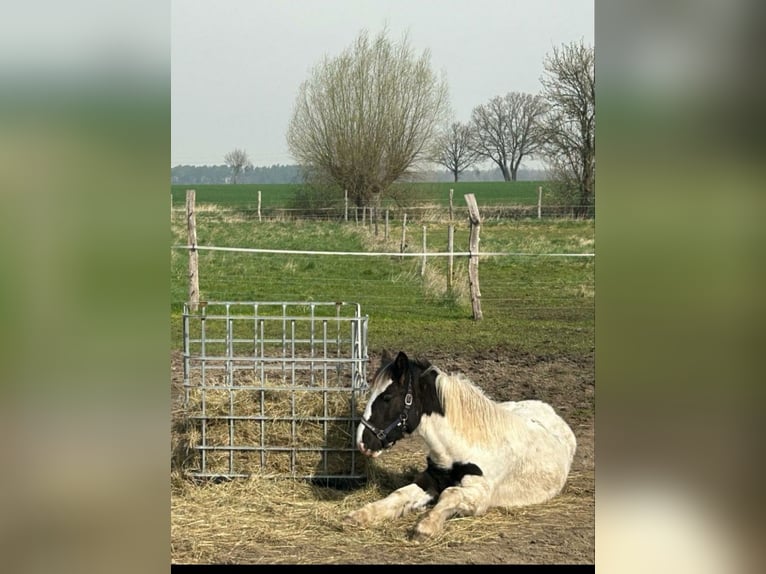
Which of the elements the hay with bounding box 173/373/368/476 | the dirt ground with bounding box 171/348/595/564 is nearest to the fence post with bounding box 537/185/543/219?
the dirt ground with bounding box 171/348/595/564

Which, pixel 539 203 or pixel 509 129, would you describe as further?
pixel 509 129

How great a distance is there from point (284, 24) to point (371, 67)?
1978 mm

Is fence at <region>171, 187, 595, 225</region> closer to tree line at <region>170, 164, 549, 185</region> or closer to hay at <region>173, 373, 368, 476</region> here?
tree line at <region>170, 164, 549, 185</region>

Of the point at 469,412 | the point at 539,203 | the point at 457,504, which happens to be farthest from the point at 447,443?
the point at 539,203

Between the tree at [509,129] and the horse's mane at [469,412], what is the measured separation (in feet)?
43.5

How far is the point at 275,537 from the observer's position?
4.45 metres

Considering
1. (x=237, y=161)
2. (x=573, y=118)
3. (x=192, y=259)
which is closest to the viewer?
(x=192, y=259)

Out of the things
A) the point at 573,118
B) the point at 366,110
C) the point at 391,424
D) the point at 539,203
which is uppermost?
the point at 366,110

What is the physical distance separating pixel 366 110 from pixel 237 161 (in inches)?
107

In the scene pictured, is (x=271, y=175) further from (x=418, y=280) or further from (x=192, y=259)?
(x=192, y=259)

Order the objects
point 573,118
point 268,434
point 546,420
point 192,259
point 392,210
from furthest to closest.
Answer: point 573,118 < point 392,210 < point 192,259 < point 546,420 < point 268,434

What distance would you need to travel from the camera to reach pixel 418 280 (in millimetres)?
11703
